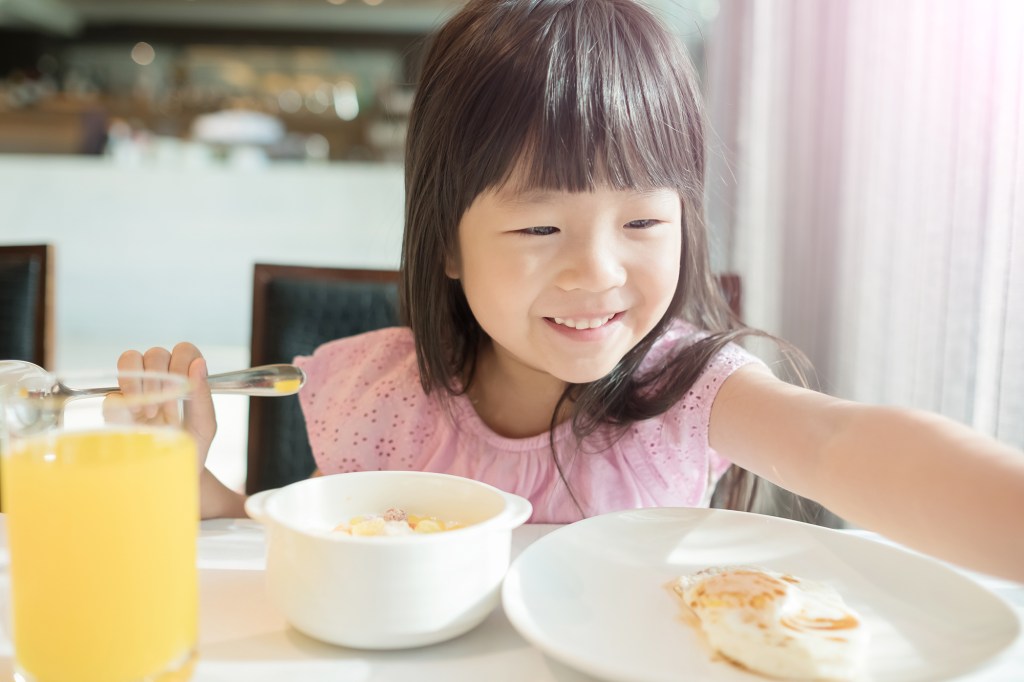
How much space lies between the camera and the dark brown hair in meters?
0.78

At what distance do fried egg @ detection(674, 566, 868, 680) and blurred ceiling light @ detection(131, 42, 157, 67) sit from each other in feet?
20.6

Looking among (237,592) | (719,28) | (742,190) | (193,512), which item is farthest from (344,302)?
(719,28)

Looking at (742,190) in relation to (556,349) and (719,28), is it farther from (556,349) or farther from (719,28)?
(556,349)

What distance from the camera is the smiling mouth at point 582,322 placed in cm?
82

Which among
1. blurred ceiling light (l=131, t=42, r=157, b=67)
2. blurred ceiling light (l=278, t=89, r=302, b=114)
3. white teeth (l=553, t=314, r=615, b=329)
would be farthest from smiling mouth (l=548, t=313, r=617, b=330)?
blurred ceiling light (l=131, t=42, r=157, b=67)

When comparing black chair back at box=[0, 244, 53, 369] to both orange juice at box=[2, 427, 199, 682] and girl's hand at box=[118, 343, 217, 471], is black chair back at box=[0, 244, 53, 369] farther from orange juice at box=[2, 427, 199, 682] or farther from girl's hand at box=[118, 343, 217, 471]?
orange juice at box=[2, 427, 199, 682]

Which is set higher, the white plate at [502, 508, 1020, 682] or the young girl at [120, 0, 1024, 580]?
the young girl at [120, 0, 1024, 580]

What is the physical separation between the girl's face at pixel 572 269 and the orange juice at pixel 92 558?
430mm

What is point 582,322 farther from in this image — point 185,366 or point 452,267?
point 185,366

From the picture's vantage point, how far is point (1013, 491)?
51cm

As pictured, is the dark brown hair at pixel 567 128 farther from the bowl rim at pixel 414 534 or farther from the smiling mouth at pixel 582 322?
the bowl rim at pixel 414 534

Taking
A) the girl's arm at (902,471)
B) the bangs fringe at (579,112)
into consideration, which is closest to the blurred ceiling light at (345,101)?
the bangs fringe at (579,112)

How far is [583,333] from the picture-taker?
0.83 meters

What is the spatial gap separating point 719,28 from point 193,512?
229 centimetres
